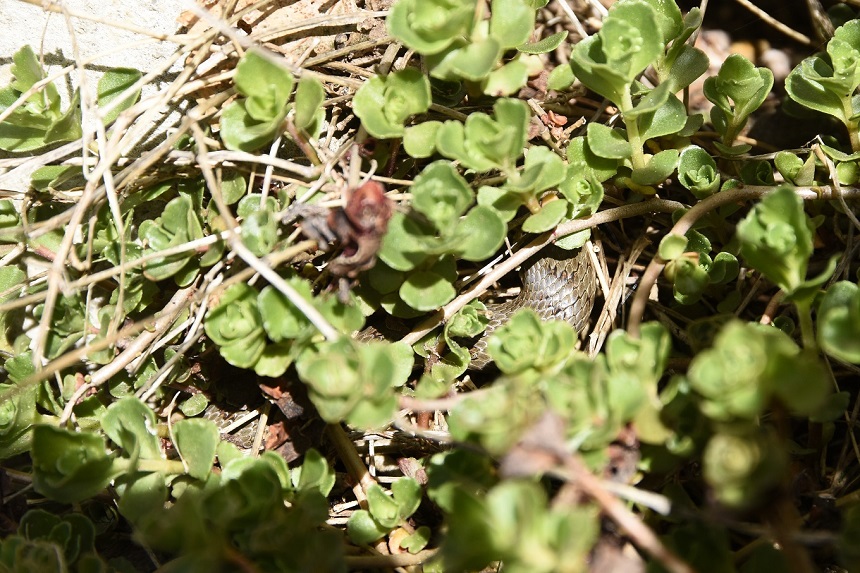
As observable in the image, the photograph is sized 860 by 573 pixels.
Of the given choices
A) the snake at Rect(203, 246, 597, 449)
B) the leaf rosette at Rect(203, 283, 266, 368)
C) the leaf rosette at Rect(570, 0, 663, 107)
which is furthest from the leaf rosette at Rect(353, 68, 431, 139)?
the snake at Rect(203, 246, 597, 449)

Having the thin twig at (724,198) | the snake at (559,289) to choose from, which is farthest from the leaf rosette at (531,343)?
the snake at (559,289)

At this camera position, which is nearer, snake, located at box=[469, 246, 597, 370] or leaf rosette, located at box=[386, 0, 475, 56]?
leaf rosette, located at box=[386, 0, 475, 56]

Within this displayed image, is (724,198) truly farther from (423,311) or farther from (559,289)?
(423,311)

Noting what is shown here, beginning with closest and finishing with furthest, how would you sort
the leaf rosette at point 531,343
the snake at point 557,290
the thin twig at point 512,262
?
the leaf rosette at point 531,343
the thin twig at point 512,262
the snake at point 557,290

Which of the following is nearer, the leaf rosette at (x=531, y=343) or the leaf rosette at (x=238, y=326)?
the leaf rosette at (x=531, y=343)

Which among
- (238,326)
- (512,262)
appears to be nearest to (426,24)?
(512,262)

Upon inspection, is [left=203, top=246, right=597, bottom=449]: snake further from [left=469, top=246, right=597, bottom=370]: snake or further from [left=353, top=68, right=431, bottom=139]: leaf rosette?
[left=353, top=68, right=431, bottom=139]: leaf rosette

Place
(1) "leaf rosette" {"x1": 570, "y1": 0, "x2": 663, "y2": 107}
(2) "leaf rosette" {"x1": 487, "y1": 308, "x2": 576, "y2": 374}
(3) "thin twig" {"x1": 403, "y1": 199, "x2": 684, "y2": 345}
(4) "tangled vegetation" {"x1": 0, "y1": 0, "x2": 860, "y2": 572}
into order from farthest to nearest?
(3) "thin twig" {"x1": 403, "y1": 199, "x2": 684, "y2": 345} < (1) "leaf rosette" {"x1": 570, "y1": 0, "x2": 663, "y2": 107} < (2) "leaf rosette" {"x1": 487, "y1": 308, "x2": 576, "y2": 374} < (4) "tangled vegetation" {"x1": 0, "y1": 0, "x2": 860, "y2": 572}

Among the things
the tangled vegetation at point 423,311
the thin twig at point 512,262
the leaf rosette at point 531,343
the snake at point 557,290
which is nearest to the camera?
the tangled vegetation at point 423,311

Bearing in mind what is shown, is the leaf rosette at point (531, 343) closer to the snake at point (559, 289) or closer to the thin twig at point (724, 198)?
the thin twig at point (724, 198)
